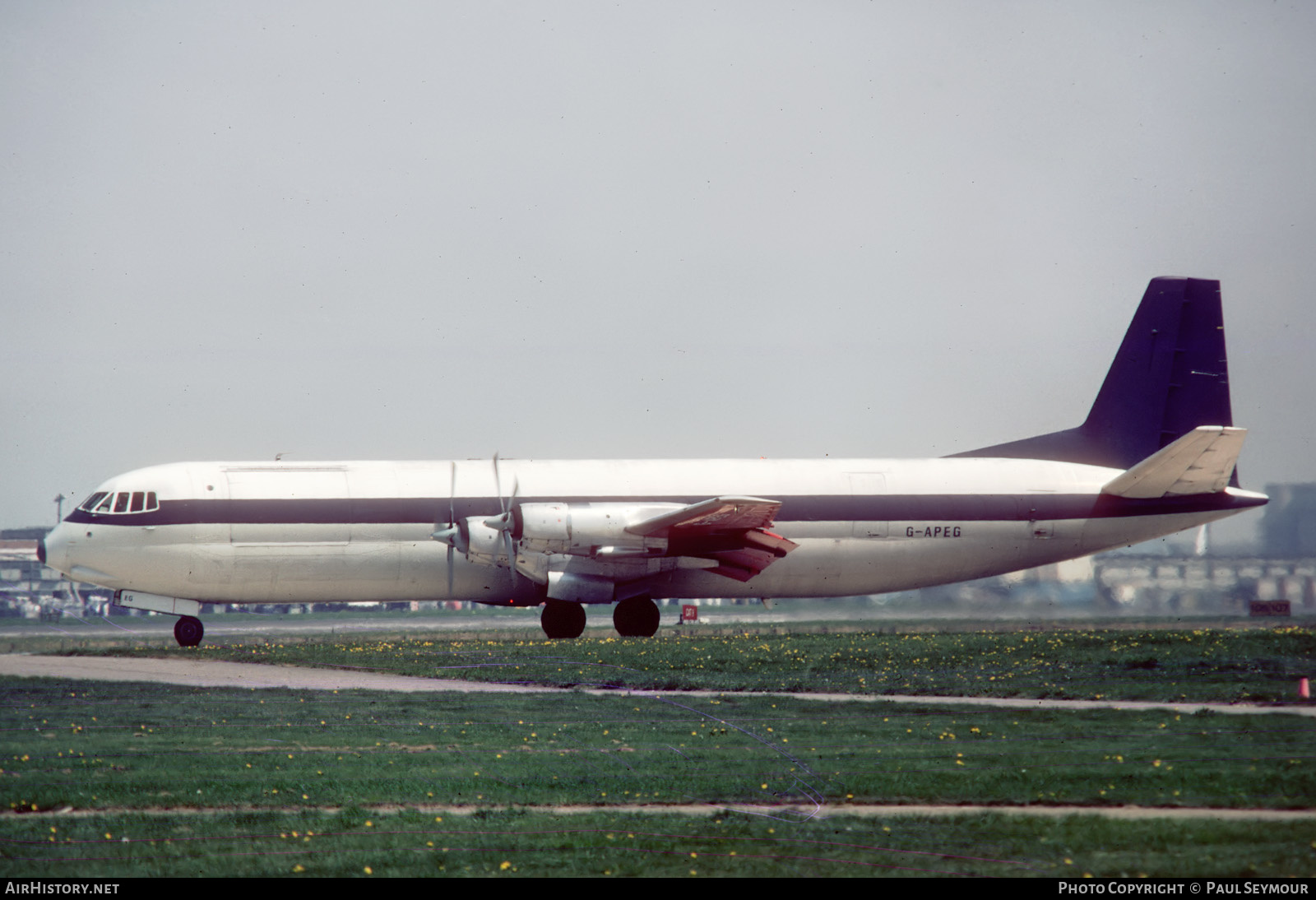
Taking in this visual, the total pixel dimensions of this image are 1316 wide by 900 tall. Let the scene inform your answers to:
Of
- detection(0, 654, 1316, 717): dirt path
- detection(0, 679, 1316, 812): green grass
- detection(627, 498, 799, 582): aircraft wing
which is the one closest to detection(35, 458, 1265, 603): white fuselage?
detection(627, 498, 799, 582): aircraft wing

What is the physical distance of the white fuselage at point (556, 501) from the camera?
1278 inches

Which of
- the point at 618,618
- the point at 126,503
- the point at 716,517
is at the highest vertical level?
the point at 126,503

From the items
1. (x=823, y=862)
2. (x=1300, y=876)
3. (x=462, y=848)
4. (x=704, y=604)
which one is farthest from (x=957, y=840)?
(x=704, y=604)

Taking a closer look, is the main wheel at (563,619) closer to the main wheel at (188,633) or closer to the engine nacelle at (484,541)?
the engine nacelle at (484,541)

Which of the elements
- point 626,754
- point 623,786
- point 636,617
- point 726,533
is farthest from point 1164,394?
point 623,786

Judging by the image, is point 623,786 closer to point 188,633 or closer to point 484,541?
point 484,541

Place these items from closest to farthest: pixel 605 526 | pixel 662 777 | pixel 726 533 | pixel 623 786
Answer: pixel 623 786 < pixel 662 777 < pixel 605 526 < pixel 726 533

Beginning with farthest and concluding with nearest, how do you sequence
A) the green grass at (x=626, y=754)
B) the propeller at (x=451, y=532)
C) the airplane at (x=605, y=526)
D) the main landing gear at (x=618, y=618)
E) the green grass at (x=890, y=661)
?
the main landing gear at (x=618, y=618), the airplane at (x=605, y=526), the propeller at (x=451, y=532), the green grass at (x=890, y=661), the green grass at (x=626, y=754)

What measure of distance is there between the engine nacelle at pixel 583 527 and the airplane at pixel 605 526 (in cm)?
5

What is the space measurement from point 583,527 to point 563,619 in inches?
142

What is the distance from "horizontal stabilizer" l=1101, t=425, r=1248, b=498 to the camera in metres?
32.6

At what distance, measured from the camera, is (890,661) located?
2747 centimetres

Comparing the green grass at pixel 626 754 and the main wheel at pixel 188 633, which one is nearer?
the green grass at pixel 626 754

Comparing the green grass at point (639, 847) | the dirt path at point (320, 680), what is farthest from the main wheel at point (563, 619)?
the green grass at point (639, 847)
